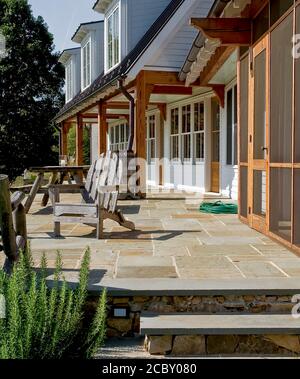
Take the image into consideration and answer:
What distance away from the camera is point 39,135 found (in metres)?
27.5

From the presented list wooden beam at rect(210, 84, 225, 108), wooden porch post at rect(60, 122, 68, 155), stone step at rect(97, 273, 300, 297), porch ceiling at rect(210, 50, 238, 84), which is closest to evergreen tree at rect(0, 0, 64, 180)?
wooden porch post at rect(60, 122, 68, 155)

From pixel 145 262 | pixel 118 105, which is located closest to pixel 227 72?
pixel 118 105

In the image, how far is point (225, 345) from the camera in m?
3.08

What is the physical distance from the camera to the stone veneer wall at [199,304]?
3301 millimetres

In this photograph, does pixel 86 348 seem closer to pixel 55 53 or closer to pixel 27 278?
pixel 27 278

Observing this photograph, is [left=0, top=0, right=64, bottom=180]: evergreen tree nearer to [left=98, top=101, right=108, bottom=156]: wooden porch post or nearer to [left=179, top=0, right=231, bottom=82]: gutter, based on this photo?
[left=98, top=101, right=108, bottom=156]: wooden porch post

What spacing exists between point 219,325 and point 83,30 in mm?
15779

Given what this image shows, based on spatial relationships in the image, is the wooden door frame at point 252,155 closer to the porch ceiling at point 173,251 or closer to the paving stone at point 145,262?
the porch ceiling at point 173,251

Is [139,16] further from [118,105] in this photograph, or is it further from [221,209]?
[221,209]

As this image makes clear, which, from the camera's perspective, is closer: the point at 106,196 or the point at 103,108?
the point at 106,196

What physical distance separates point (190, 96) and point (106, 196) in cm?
784

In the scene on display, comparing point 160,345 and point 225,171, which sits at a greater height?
point 225,171
